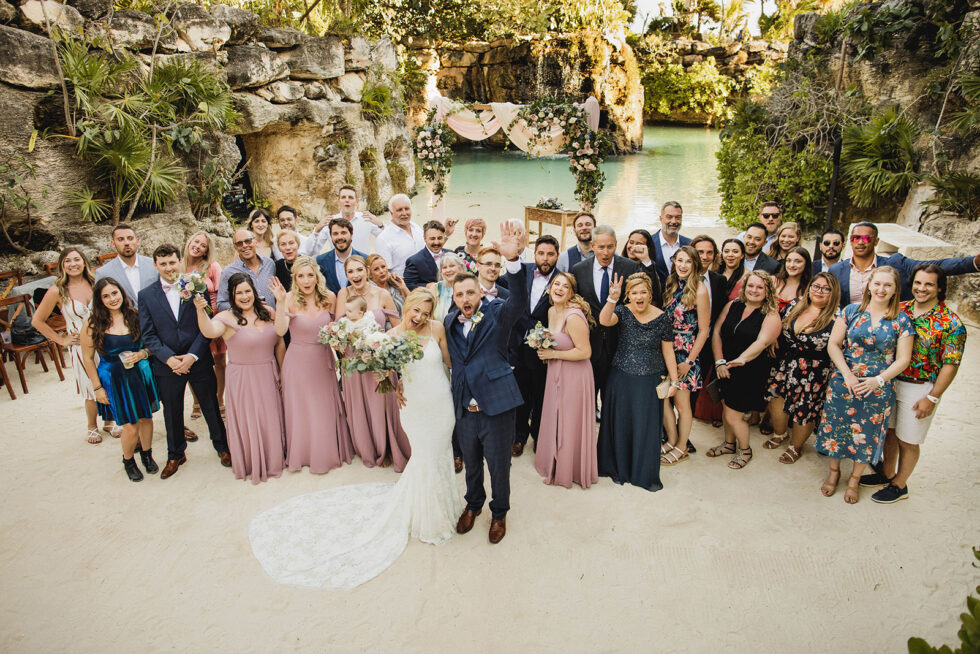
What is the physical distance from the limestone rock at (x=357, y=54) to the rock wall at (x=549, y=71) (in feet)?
41.1

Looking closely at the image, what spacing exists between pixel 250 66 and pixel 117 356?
9.38 meters

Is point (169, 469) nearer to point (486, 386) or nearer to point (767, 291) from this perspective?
point (486, 386)

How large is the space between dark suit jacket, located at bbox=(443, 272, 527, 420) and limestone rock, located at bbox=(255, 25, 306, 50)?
38.3ft

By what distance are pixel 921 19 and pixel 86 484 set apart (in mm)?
13698

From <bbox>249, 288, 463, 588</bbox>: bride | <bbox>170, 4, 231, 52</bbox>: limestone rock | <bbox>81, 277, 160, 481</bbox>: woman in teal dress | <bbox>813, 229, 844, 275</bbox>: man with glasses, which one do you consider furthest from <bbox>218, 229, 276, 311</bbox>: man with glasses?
<bbox>170, 4, 231, 52</bbox>: limestone rock

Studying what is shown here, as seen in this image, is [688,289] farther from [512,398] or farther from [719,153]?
[719,153]

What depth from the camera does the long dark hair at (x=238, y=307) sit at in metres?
4.54

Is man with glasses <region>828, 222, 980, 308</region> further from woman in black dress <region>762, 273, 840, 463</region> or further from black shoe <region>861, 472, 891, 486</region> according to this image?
black shoe <region>861, 472, 891, 486</region>

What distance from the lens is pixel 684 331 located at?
4875 millimetres

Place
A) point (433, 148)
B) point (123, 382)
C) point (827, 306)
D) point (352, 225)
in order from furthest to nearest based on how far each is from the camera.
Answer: point (433, 148) → point (352, 225) → point (123, 382) → point (827, 306)

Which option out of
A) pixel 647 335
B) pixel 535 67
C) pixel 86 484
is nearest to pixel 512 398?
pixel 647 335

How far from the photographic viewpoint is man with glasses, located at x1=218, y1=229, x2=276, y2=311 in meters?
5.38

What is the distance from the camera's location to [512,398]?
12.3ft

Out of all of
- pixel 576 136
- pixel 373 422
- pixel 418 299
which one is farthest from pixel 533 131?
pixel 418 299
